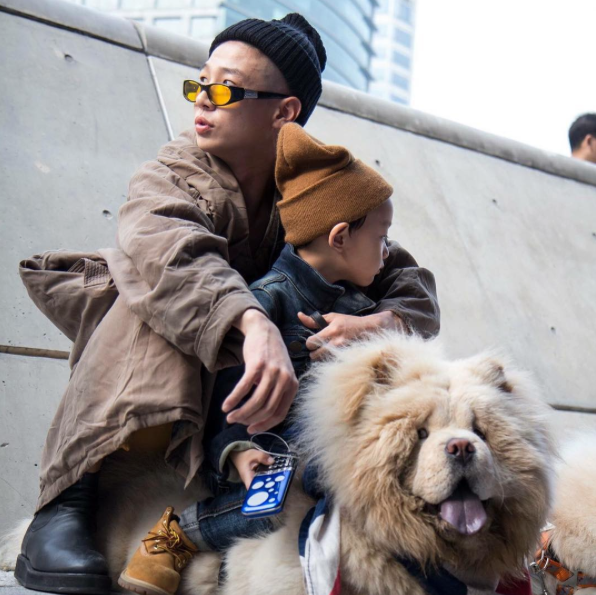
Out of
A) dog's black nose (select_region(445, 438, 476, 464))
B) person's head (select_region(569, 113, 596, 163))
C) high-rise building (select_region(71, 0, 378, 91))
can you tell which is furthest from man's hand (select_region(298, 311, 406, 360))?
high-rise building (select_region(71, 0, 378, 91))

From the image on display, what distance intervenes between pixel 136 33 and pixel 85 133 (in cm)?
90

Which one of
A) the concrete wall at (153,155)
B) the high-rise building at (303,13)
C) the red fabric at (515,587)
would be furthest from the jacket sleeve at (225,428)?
the high-rise building at (303,13)

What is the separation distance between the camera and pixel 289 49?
2291 millimetres

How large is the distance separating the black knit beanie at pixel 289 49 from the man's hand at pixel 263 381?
1.01m

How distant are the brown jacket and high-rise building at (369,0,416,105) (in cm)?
7949

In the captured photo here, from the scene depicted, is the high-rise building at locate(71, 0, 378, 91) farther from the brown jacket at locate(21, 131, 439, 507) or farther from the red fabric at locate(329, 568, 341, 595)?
the red fabric at locate(329, 568, 341, 595)

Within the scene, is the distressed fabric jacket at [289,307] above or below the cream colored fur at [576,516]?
above

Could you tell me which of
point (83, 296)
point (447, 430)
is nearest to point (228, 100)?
point (83, 296)

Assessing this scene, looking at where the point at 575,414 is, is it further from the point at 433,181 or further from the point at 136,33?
the point at 136,33

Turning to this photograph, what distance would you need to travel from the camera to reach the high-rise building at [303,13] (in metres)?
51.5

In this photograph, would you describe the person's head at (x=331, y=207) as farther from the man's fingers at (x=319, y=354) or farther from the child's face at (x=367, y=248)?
the man's fingers at (x=319, y=354)

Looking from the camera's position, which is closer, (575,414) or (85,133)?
(85,133)

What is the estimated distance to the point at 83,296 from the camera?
2006mm

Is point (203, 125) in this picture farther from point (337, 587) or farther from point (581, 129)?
point (581, 129)
